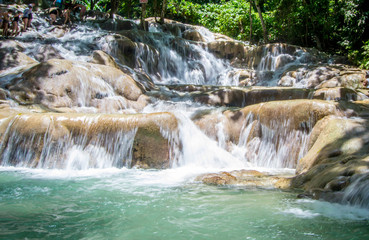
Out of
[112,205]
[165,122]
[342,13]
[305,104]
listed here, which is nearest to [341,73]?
[342,13]

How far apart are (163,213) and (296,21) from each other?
19.9 meters

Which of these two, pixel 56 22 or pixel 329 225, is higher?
pixel 56 22

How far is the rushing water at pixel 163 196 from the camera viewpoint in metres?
3.12

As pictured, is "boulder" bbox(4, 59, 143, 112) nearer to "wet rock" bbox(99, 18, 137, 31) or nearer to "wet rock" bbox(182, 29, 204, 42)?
"wet rock" bbox(99, 18, 137, 31)

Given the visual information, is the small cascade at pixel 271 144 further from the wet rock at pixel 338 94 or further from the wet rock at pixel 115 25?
the wet rock at pixel 115 25

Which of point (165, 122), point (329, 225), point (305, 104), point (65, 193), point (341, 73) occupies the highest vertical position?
point (341, 73)

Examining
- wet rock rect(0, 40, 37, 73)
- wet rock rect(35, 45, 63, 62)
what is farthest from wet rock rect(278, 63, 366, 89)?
wet rock rect(0, 40, 37, 73)

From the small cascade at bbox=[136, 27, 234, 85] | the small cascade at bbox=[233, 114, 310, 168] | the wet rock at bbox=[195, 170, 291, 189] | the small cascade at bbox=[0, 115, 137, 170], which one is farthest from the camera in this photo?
the small cascade at bbox=[136, 27, 234, 85]

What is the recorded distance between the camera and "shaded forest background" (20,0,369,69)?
16.7 meters

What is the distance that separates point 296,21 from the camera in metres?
20.7

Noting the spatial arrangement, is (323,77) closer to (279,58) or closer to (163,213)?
(279,58)

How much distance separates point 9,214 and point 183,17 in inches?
1014

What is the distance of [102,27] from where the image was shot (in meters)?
19.3

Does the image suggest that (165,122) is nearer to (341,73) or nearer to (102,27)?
(341,73)
